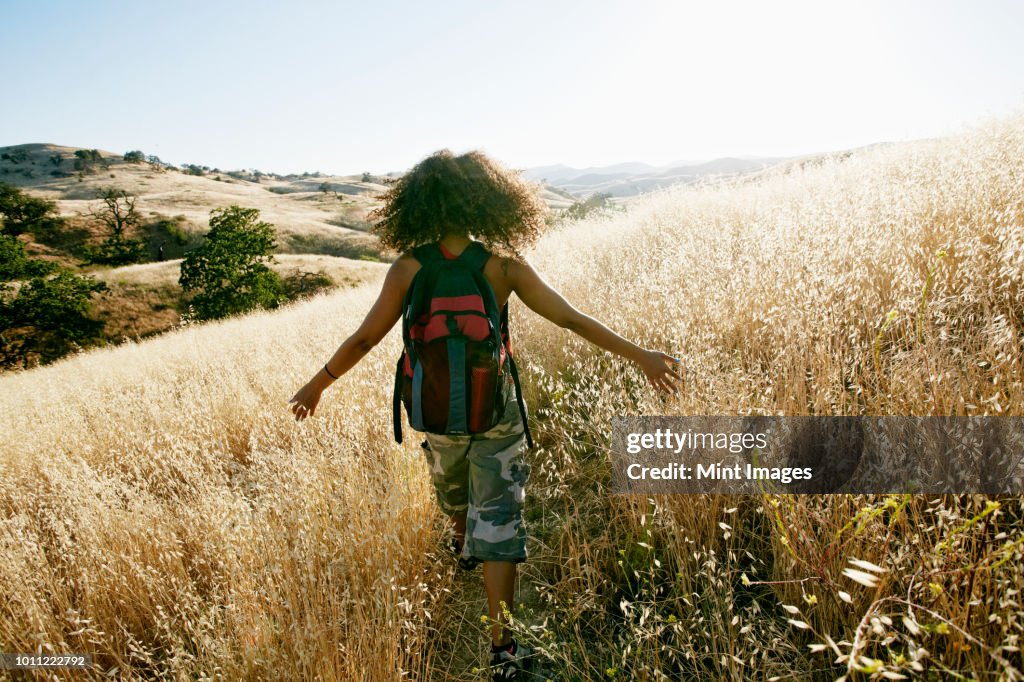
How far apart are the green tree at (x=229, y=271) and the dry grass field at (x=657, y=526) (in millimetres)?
20291

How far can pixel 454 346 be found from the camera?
179 cm

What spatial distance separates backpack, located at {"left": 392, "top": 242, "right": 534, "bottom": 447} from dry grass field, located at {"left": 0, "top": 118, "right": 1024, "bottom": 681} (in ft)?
1.81

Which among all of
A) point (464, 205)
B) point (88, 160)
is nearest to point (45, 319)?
point (464, 205)

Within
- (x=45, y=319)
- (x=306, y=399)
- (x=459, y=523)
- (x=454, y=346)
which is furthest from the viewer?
(x=45, y=319)

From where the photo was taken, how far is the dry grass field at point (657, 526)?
1.38 m

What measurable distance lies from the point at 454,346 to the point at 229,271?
81.6 ft

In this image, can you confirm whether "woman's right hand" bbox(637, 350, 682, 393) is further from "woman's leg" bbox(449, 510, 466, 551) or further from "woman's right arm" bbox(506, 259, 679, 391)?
"woman's leg" bbox(449, 510, 466, 551)

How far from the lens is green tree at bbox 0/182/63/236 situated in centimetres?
4316

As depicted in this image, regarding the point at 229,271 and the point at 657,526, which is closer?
the point at 657,526

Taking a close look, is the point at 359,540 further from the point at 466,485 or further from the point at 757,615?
the point at 757,615

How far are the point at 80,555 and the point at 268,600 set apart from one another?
Result: 1.40 meters

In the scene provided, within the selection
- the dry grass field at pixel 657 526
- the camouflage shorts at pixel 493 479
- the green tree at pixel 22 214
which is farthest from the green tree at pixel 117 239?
the camouflage shorts at pixel 493 479

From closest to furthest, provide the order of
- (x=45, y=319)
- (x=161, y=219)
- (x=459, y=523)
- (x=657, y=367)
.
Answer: (x=657, y=367)
(x=459, y=523)
(x=45, y=319)
(x=161, y=219)

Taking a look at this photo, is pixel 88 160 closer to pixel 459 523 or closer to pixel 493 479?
pixel 459 523
